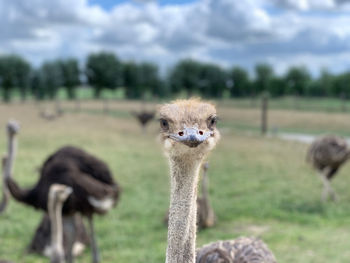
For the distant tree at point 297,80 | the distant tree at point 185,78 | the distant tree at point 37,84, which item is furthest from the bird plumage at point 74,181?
the distant tree at point 297,80

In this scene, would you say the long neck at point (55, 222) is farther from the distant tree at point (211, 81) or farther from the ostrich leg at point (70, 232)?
the distant tree at point (211, 81)

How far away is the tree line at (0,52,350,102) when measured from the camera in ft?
139

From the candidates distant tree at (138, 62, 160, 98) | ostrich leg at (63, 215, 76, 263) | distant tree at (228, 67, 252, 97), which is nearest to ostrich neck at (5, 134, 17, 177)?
ostrich leg at (63, 215, 76, 263)

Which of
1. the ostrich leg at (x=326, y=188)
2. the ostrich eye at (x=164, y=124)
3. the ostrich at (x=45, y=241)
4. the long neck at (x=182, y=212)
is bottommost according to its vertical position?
the ostrich at (x=45, y=241)

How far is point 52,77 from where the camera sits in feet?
140

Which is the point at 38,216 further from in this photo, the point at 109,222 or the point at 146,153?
the point at 146,153

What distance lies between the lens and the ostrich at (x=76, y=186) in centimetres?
465

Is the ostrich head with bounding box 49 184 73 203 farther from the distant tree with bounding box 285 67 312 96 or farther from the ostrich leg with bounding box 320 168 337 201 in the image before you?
the distant tree with bounding box 285 67 312 96

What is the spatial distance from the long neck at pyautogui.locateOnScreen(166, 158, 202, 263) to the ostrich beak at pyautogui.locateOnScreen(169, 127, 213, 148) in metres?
0.16

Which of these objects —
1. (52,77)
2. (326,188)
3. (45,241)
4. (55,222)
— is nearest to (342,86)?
(52,77)

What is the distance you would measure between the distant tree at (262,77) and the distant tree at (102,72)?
713 inches

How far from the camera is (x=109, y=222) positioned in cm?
641

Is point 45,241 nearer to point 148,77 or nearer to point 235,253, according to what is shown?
point 235,253

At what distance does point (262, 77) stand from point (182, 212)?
172ft
